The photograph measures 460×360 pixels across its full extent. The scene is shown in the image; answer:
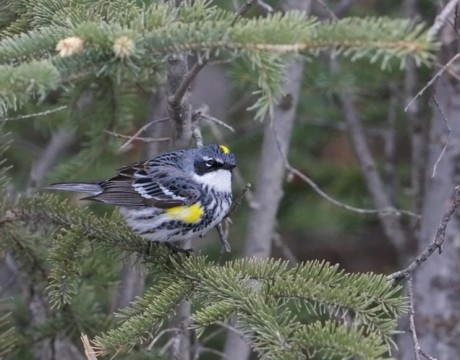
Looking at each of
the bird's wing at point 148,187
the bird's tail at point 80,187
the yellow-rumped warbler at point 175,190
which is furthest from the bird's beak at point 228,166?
the bird's tail at point 80,187

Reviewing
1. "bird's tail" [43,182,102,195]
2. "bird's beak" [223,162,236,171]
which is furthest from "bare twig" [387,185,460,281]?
"bird's tail" [43,182,102,195]

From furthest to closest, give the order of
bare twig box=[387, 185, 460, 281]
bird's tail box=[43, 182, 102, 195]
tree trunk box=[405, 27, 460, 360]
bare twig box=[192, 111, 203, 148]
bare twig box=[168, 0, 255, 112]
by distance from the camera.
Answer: tree trunk box=[405, 27, 460, 360] → bird's tail box=[43, 182, 102, 195] → bare twig box=[192, 111, 203, 148] → bare twig box=[168, 0, 255, 112] → bare twig box=[387, 185, 460, 281]

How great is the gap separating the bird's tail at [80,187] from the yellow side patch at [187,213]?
43 centimetres

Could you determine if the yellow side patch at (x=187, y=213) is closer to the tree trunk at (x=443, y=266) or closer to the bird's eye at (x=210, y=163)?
the bird's eye at (x=210, y=163)

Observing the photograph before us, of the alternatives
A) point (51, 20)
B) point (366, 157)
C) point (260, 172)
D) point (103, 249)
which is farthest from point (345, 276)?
point (366, 157)

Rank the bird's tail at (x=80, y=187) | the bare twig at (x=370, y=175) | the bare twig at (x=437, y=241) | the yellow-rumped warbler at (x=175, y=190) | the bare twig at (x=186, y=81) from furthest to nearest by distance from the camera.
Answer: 1. the bare twig at (x=370, y=175)
2. the bird's tail at (x=80, y=187)
3. the yellow-rumped warbler at (x=175, y=190)
4. the bare twig at (x=186, y=81)
5. the bare twig at (x=437, y=241)

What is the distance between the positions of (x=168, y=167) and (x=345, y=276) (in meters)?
1.52

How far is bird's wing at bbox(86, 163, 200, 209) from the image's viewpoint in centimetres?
380

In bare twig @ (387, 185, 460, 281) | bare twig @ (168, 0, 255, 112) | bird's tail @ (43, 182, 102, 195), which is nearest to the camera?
bare twig @ (387, 185, 460, 281)

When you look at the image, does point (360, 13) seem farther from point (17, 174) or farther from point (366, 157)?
point (17, 174)

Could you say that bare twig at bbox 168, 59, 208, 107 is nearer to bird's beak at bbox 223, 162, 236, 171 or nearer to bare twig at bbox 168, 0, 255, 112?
bare twig at bbox 168, 0, 255, 112

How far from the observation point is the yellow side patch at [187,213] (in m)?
3.62

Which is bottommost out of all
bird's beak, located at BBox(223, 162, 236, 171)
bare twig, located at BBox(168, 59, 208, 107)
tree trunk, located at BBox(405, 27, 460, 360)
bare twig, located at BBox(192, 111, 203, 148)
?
tree trunk, located at BBox(405, 27, 460, 360)

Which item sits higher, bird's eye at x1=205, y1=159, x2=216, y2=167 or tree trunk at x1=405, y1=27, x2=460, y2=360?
bird's eye at x1=205, y1=159, x2=216, y2=167
